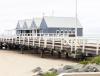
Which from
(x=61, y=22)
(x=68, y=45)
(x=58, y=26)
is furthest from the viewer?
(x=61, y=22)

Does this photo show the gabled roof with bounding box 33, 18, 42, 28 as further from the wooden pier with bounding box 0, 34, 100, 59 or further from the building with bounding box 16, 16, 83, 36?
the wooden pier with bounding box 0, 34, 100, 59

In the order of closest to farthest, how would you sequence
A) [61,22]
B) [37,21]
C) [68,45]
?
[68,45] → [61,22] → [37,21]

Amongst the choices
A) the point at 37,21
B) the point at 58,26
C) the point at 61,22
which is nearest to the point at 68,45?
the point at 58,26

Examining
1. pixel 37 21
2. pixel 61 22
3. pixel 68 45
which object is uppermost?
pixel 37 21

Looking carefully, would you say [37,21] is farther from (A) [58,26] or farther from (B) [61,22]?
(A) [58,26]

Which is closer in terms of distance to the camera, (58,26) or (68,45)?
(68,45)

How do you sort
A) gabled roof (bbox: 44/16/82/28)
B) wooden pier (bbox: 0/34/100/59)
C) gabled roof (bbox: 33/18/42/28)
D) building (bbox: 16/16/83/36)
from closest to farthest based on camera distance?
wooden pier (bbox: 0/34/100/59), building (bbox: 16/16/83/36), gabled roof (bbox: 44/16/82/28), gabled roof (bbox: 33/18/42/28)

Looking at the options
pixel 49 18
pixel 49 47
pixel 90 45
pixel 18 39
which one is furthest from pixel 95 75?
pixel 49 18

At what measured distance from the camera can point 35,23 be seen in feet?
186

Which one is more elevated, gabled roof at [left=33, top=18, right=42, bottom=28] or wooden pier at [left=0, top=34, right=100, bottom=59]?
gabled roof at [left=33, top=18, right=42, bottom=28]

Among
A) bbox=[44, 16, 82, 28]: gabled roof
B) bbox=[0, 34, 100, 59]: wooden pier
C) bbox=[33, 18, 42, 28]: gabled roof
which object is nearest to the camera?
bbox=[0, 34, 100, 59]: wooden pier

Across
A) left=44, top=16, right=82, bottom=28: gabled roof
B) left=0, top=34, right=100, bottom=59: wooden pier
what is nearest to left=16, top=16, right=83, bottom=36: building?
left=44, top=16, right=82, bottom=28: gabled roof

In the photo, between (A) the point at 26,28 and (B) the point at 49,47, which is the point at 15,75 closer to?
(B) the point at 49,47

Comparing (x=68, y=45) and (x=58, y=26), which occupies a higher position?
(x=58, y=26)
